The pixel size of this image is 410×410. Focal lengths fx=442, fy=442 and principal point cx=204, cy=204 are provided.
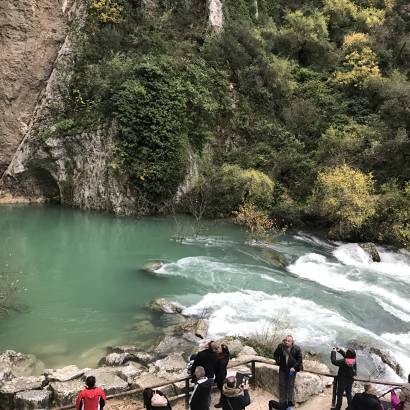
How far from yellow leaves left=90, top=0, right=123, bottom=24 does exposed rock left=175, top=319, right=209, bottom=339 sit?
975 inches

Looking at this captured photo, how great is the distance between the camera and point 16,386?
888 cm

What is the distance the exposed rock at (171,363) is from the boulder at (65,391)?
1867 mm

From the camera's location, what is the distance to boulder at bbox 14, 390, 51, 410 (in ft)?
27.2

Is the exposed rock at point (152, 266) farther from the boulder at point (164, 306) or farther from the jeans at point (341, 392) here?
the jeans at point (341, 392)

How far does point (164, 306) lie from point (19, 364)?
4.92 m

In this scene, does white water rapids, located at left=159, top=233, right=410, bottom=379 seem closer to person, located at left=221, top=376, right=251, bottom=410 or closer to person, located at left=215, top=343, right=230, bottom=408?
person, located at left=215, top=343, right=230, bottom=408

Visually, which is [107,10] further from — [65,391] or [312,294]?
[65,391]

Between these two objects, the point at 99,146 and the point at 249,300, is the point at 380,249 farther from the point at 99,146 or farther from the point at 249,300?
the point at 99,146

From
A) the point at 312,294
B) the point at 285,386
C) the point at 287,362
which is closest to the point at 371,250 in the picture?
the point at 312,294

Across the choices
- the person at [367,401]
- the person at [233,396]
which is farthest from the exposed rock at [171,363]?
the person at [367,401]

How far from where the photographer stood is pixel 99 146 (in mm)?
28141

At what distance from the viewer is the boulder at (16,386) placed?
8625 millimetres

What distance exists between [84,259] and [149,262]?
2998 mm

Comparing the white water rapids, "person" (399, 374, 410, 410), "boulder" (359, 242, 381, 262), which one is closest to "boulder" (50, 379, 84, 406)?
the white water rapids
